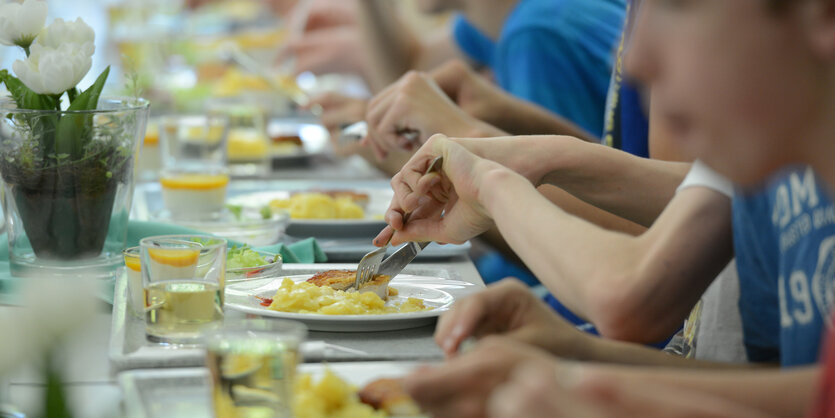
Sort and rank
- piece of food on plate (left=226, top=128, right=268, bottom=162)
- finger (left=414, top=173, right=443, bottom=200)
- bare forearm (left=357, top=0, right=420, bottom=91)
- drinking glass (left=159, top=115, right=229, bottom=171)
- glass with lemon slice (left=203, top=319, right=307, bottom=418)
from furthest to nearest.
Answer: bare forearm (left=357, top=0, right=420, bottom=91) < piece of food on plate (left=226, top=128, right=268, bottom=162) < drinking glass (left=159, top=115, right=229, bottom=171) < finger (left=414, top=173, right=443, bottom=200) < glass with lemon slice (left=203, top=319, right=307, bottom=418)

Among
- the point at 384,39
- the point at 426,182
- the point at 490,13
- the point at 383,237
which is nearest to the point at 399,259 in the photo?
the point at 383,237

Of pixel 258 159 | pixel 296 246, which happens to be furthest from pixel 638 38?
pixel 258 159

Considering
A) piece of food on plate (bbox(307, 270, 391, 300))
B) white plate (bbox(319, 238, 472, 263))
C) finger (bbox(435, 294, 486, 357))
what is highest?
finger (bbox(435, 294, 486, 357))

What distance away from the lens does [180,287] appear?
1.10 meters

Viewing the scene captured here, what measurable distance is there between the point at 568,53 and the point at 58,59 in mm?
1455

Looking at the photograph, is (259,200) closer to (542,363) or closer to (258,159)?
(258,159)

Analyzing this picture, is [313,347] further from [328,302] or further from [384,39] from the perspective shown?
[384,39]

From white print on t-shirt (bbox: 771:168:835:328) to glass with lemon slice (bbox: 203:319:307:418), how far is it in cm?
49

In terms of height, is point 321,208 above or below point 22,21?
below

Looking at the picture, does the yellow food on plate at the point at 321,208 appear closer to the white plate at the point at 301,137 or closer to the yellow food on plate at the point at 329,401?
the white plate at the point at 301,137

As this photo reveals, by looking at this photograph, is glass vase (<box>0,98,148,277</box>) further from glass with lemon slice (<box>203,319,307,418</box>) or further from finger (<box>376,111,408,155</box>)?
glass with lemon slice (<box>203,319,307,418</box>)

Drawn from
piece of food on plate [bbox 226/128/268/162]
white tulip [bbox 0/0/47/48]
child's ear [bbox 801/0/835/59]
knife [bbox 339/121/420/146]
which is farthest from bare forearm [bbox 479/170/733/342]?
piece of food on plate [bbox 226/128/268/162]

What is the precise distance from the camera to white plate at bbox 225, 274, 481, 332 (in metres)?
1.12

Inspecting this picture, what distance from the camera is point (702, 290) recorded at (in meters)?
1.09
